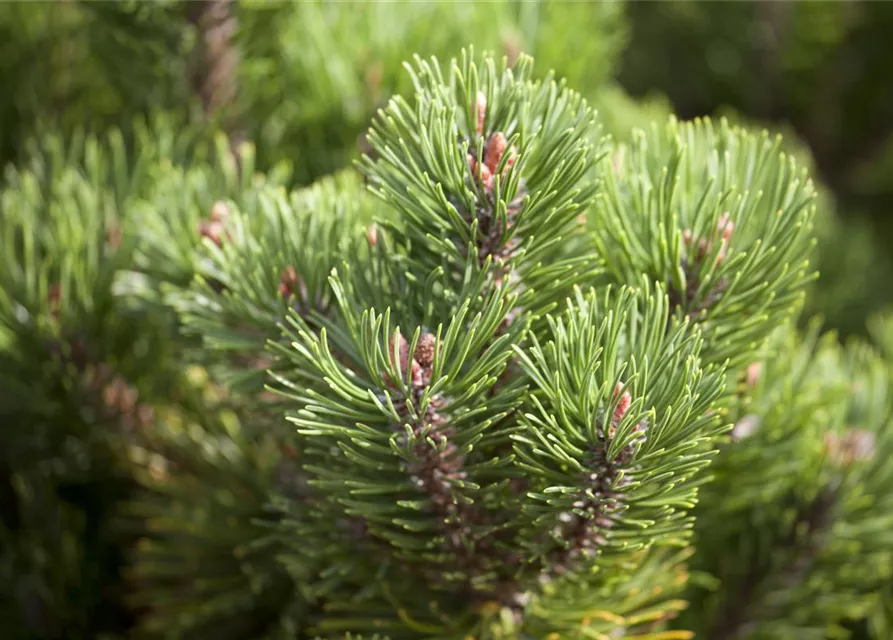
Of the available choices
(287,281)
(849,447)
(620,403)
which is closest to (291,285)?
(287,281)

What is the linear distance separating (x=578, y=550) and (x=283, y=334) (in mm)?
134

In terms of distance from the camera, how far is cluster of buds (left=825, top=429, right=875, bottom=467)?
44 cm

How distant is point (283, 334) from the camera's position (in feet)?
1.05

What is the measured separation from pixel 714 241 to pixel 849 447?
17 cm

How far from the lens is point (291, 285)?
0.35 m

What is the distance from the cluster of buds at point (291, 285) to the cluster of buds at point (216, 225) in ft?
0.15

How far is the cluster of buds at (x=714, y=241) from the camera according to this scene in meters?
0.33

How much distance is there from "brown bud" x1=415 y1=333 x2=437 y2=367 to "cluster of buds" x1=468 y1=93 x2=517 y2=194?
0.05m

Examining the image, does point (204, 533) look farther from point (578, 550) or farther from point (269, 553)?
point (578, 550)

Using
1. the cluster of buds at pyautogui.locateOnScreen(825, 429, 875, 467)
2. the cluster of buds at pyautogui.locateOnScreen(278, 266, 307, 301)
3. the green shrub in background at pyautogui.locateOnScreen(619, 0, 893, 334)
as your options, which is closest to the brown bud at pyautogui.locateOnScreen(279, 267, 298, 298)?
the cluster of buds at pyautogui.locateOnScreen(278, 266, 307, 301)

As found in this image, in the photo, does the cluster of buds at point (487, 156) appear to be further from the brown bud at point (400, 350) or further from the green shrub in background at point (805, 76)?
the green shrub in background at point (805, 76)

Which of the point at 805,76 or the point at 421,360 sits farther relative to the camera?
the point at 805,76

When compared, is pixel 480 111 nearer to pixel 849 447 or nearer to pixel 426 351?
pixel 426 351

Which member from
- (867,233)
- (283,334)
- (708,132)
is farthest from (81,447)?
(867,233)
